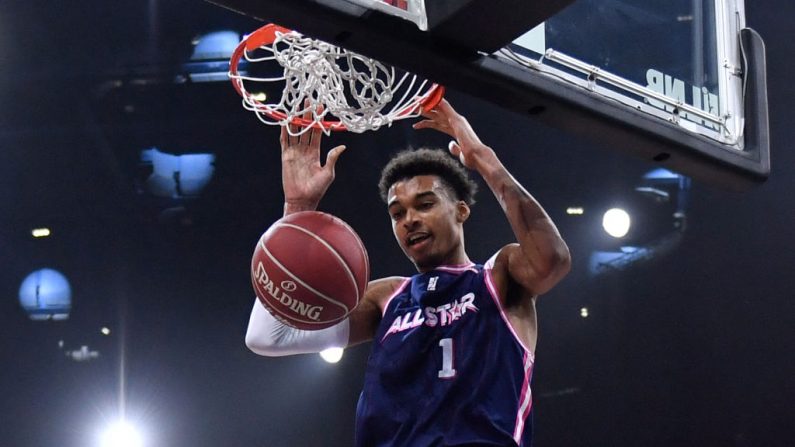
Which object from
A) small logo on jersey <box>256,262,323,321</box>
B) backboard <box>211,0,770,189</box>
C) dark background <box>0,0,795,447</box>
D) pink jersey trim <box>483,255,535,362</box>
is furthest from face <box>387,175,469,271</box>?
dark background <box>0,0,795,447</box>

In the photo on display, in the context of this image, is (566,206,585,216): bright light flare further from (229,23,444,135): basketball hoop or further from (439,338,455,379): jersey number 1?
(439,338,455,379): jersey number 1

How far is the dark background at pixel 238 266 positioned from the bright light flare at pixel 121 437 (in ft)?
0.27

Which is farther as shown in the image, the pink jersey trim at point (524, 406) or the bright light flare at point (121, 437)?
the bright light flare at point (121, 437)

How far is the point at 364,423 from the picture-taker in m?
2.31

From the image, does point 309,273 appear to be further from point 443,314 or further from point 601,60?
point 601,60

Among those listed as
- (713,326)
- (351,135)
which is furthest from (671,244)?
(351,135)

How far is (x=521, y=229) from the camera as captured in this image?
234 centimetres

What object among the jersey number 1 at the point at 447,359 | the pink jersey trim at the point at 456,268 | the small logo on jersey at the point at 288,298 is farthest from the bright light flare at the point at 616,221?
the small logo on jersey at the point at 288,298

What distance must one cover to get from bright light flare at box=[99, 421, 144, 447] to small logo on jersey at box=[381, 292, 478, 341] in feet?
14.5

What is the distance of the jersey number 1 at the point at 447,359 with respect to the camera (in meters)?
2.27

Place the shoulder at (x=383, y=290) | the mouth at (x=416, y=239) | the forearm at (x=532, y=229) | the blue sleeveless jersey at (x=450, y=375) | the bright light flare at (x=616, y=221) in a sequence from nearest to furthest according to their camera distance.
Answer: the blue sleeveless jersey at (x=450, y=375) < the forearm at (x=532, y=229) < the mouth at (x=416, y=239) < the shoulder at (x=383, y=290) < the bright light flare at (x=616, y=221)

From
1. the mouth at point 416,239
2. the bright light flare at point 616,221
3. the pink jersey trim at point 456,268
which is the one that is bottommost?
the pink jersey trim at point 456,268

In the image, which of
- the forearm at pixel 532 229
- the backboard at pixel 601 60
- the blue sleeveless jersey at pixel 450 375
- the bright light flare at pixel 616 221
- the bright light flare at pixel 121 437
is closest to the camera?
the backboard at pixel 601 60

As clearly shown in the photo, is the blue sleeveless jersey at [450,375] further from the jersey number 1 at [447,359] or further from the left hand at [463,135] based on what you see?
the left hand at [463,135]
